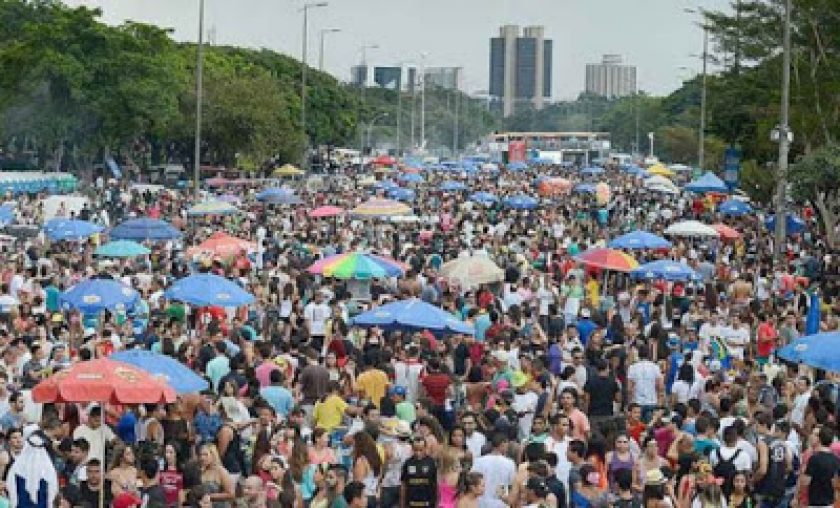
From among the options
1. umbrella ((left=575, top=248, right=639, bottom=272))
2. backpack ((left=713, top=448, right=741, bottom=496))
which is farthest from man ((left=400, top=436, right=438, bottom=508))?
umbrella ((left=575, top=248, right=639, bottom=272))

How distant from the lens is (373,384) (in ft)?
55.2

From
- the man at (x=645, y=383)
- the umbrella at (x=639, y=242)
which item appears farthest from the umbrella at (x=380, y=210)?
the man at (x=645, y=383)

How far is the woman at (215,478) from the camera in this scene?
12648mm

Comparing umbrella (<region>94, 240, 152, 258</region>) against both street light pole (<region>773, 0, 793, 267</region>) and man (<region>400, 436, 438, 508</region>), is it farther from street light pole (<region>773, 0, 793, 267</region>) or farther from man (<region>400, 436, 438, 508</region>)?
man (<region>400, 436, 438, 508</region>)

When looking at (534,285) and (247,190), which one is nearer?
(534,285)

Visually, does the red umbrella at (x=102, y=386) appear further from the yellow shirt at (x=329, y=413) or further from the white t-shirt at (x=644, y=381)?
the white t-shirt at (x=644, y=381)

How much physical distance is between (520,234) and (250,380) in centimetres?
2433

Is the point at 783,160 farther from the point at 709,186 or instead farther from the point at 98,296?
the point at 98,296

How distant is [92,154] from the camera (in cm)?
7544

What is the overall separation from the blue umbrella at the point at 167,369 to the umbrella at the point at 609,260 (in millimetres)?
12405

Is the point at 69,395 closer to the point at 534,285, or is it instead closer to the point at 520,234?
the point at 534,285

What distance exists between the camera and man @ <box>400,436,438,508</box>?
12.9 metres

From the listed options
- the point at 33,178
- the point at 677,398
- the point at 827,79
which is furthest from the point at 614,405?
the point at 33,178

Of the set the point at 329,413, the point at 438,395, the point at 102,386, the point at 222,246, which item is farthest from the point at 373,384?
the point at 222,246
